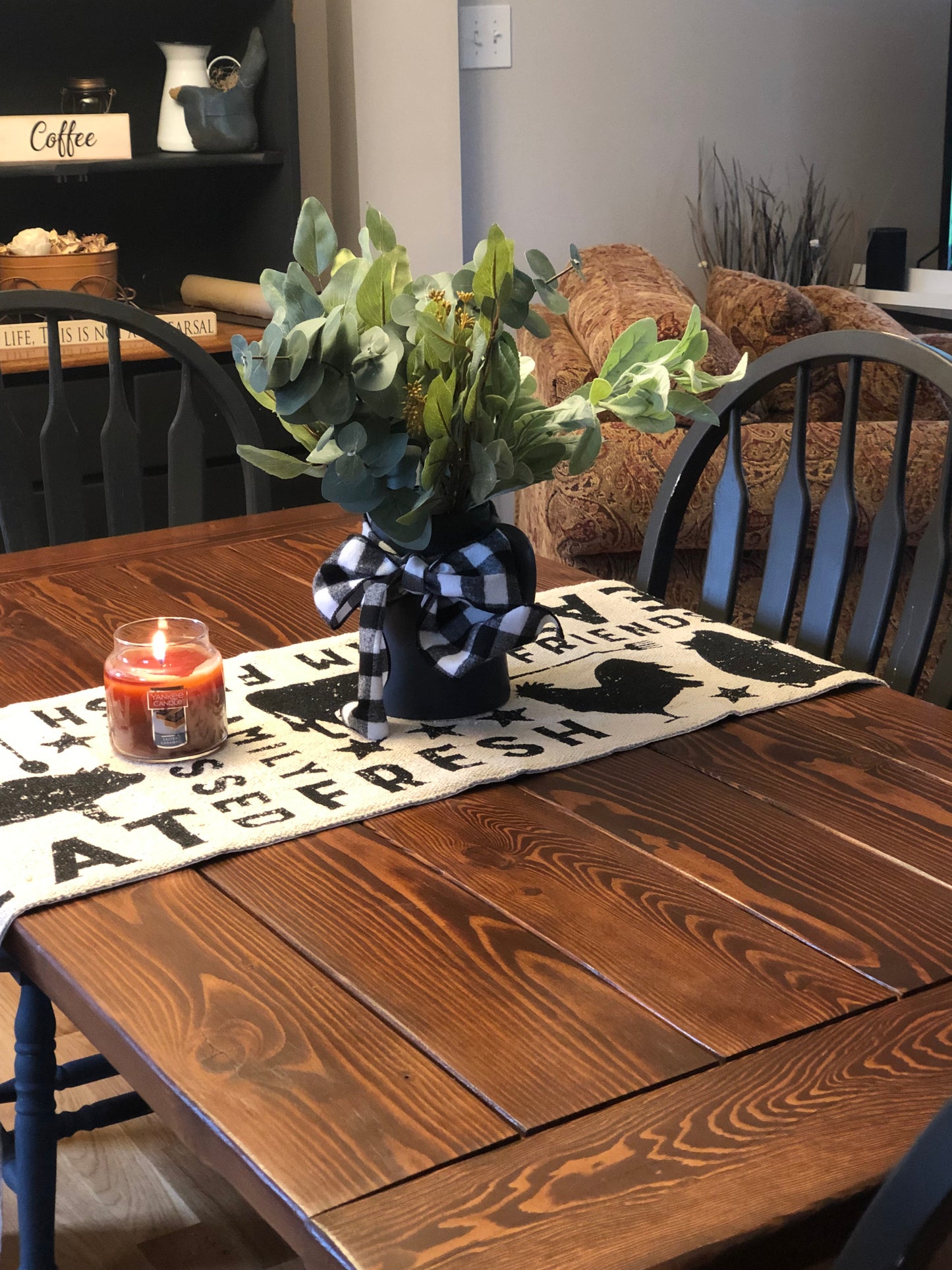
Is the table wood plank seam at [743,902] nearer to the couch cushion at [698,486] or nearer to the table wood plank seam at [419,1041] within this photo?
the table wood plank seam at [419,1041]

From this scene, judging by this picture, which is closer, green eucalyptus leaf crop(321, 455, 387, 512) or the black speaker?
green eucalyptus leaf crop(321, 455, 387, 512)

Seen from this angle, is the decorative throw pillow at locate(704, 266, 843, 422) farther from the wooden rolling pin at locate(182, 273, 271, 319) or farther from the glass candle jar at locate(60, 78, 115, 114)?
the glass candle jar at locate(60, 78, 115, 114)

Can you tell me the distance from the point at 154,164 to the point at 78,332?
1.24 feet

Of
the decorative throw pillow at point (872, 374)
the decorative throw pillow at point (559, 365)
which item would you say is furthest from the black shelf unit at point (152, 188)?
the decorative throw pillow at point (872, 374)

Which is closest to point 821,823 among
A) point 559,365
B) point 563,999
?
point 563,999

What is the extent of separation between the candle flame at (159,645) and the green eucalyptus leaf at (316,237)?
27 centimetres

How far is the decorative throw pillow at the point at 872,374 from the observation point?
2.88m

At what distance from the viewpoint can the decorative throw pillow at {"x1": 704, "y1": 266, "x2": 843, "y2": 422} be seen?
2.94 meters

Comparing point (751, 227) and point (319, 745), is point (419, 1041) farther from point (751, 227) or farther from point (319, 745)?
point (751, 227)

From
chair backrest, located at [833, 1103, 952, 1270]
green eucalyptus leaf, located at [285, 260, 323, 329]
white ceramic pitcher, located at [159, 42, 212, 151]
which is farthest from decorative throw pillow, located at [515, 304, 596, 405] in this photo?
chair backrest, located at [833, 1103, 952, 1270]

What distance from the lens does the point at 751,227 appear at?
4.18 meters

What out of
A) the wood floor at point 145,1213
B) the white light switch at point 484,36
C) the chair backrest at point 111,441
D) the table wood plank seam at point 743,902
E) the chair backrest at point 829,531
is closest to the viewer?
the table wood plank seam at point 743,902

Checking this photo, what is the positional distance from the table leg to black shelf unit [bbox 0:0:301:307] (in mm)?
1997

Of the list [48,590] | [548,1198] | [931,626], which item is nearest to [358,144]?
[48,590]
